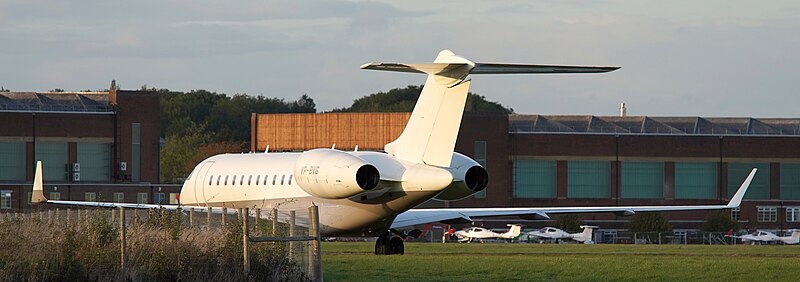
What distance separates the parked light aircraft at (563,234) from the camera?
85.5m

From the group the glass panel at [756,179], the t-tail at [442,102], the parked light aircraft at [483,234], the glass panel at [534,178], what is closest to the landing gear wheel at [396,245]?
the t-tail at [442,102]

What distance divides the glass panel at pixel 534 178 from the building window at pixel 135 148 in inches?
919

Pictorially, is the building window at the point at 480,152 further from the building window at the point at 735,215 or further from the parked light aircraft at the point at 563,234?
the building window at the point at 735,215

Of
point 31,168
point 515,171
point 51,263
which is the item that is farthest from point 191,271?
point 515,171

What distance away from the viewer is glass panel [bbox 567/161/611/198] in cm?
9819

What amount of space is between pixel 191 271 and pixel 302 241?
1.89 metres

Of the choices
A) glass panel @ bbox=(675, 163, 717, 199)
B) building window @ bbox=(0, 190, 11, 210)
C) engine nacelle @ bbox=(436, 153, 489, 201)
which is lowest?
building window @ bbox=(0, 190, 11, 210)

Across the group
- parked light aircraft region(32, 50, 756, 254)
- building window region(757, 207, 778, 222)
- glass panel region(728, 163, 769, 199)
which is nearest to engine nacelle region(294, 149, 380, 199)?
parked light aircraft region(32, 50, 756, 254)

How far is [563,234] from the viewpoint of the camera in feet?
287

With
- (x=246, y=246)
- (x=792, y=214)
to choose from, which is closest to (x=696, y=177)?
(x=792, y=214)

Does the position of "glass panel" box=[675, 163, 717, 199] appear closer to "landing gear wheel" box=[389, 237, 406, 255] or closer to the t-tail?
"landing gear wheel" box=[389, 237, 406, 255]

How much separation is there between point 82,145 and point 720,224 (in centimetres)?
3790

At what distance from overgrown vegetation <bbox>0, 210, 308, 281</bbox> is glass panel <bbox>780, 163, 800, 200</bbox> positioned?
77.2 metres

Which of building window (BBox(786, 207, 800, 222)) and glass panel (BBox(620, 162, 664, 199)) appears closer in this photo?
building window (BBox(786, 207, 800, 222))
